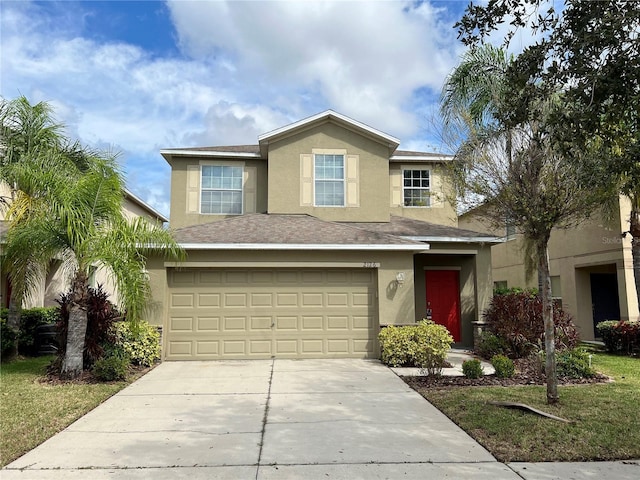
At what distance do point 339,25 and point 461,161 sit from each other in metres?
3.62

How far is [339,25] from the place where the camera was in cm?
849

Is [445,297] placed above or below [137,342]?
above

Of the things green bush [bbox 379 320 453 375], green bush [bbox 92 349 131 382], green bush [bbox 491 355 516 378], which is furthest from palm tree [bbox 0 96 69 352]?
green bush [bbox 491 355 516 378]

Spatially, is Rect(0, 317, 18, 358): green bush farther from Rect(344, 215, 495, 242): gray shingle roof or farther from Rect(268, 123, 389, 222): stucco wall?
Rect(344, 215, 495, 242): gray shingle roof

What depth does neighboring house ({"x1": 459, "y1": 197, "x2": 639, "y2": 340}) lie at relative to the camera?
15.4 metres

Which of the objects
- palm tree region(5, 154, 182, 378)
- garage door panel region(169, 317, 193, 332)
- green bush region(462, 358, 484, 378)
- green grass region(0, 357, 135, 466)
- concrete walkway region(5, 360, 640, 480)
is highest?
palm tree region(5, 154, 182, 378)

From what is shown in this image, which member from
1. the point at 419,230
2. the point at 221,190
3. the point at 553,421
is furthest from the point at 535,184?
the point at 221,190

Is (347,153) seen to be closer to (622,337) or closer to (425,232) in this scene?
(425,232)

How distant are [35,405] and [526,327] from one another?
34.8ft

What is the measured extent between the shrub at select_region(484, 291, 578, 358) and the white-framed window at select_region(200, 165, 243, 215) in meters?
9.12

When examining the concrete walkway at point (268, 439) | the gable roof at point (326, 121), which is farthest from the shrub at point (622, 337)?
the gable roof at point (326, 121)

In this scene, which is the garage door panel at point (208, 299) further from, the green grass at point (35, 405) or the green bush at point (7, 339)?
the green bush at point (7, 339)

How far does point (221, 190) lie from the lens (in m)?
16.5

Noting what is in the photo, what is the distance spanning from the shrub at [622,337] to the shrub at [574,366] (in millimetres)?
4613
